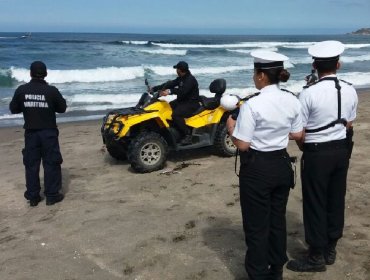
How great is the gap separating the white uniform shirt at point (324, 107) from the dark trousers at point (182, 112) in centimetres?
372

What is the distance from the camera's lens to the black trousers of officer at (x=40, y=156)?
5.83 metres

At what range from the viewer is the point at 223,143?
7684 mm

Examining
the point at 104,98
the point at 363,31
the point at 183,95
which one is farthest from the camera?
the point at 363,31

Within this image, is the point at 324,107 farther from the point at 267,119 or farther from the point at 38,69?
the point at 38,69

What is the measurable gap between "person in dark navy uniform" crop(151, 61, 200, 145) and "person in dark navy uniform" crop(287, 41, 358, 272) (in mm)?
3624

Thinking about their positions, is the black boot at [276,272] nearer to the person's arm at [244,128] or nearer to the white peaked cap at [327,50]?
the person's arm at [244,128]

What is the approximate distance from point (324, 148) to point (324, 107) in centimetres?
32

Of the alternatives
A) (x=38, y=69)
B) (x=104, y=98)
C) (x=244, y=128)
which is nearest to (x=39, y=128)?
(x=38, y=69)

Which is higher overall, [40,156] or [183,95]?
[183,95]

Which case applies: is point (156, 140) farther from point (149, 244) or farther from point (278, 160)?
point (278, 160)

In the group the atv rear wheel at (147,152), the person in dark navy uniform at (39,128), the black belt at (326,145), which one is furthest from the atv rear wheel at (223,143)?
the black belt at (326,145)

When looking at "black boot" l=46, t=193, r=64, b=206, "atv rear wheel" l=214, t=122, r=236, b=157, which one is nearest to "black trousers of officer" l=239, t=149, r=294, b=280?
"black boot" l=46, t=193, r=64, b=206

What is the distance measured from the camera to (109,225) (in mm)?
5070

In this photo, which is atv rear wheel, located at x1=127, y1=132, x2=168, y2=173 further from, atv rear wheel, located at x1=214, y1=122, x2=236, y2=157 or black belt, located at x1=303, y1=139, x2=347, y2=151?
black belt, located at x1=303, y1=139, x2=347, y2=151
